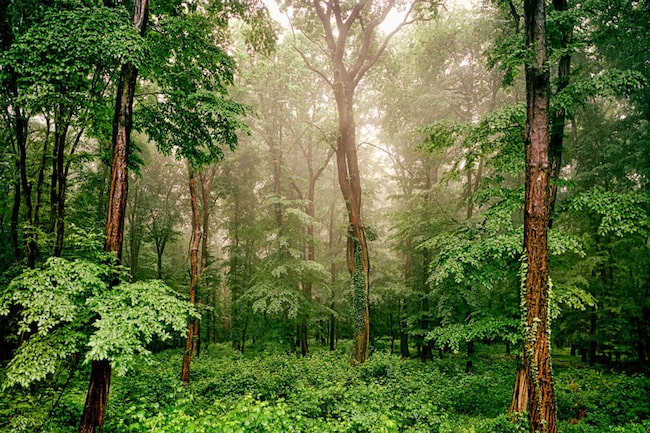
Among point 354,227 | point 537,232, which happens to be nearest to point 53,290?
point 537,232

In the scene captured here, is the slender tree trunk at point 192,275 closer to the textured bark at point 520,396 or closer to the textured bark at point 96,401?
the textured bark at point 96,401

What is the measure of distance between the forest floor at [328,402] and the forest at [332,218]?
0.27 feet

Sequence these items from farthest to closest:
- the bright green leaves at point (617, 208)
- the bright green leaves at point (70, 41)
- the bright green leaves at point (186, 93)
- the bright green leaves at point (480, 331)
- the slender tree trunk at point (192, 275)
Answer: the slender tree trunk at point (192, 275), the bright green leaves at point (480, 331), the bright green leaves at point (186, 93), the bright green leaves at point (617, 208), the bright green leaves at point (70, 41)

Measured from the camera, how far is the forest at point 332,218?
4.73 metres

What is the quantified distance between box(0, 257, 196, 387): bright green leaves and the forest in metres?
0.04

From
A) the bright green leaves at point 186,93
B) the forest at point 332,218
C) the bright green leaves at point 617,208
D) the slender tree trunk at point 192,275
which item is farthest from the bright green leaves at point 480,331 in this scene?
the slender tree trunk at point 192,275

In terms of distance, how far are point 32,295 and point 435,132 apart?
7.81 metres

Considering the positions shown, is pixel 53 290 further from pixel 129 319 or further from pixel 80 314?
pixel 129 319

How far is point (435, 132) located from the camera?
7.39 m

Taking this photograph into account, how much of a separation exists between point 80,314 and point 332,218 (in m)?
18.4

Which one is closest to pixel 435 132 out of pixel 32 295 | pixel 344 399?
pixel 344 399

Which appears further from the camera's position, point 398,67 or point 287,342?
point 287,342

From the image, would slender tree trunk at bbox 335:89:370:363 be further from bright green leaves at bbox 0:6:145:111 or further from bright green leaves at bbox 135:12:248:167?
bright green leaves at bbox 0:6:145:111

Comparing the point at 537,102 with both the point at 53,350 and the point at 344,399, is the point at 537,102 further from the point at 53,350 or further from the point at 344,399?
the point at 53,350
